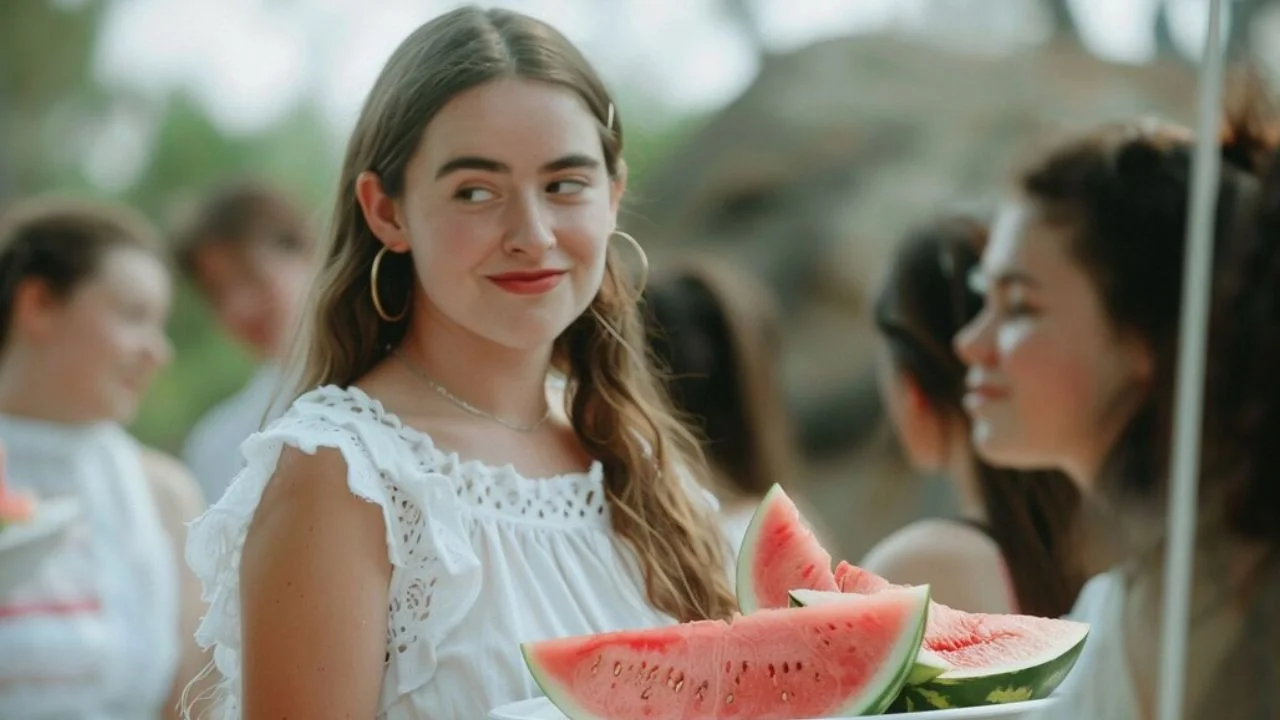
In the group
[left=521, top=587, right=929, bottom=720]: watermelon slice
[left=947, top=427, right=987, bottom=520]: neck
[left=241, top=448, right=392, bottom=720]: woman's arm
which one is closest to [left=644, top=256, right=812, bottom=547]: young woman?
[left=947, top=427, right=987, bottom=520]: neck

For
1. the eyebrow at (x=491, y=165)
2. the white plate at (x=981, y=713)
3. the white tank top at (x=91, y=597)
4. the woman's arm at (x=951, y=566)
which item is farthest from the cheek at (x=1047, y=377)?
the white tank top at (x=91, y=597)

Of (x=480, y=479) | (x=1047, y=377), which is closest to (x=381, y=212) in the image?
(x=480, y=479)

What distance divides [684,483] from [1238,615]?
108cm

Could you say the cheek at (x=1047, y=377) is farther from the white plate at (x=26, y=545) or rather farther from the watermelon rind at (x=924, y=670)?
the white plate at (x=26, y=545)

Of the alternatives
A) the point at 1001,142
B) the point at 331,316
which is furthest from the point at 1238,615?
the point at 1001,142

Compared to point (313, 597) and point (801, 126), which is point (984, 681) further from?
point (801, 126)

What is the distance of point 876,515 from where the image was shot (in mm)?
12391

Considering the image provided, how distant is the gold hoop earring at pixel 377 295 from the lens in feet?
7.29

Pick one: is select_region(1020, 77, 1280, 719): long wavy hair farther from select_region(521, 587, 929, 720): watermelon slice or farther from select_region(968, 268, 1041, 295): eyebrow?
select_region(968, 268, 1041, 295): eyebrow

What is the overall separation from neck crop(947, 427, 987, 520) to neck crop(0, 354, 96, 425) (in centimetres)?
232

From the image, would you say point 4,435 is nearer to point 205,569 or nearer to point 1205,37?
point 205,569

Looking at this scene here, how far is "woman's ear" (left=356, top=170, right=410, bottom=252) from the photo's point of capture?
220 cm

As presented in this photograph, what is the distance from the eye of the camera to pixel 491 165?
6.79 ft

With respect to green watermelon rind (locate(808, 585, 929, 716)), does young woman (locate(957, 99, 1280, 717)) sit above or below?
above
